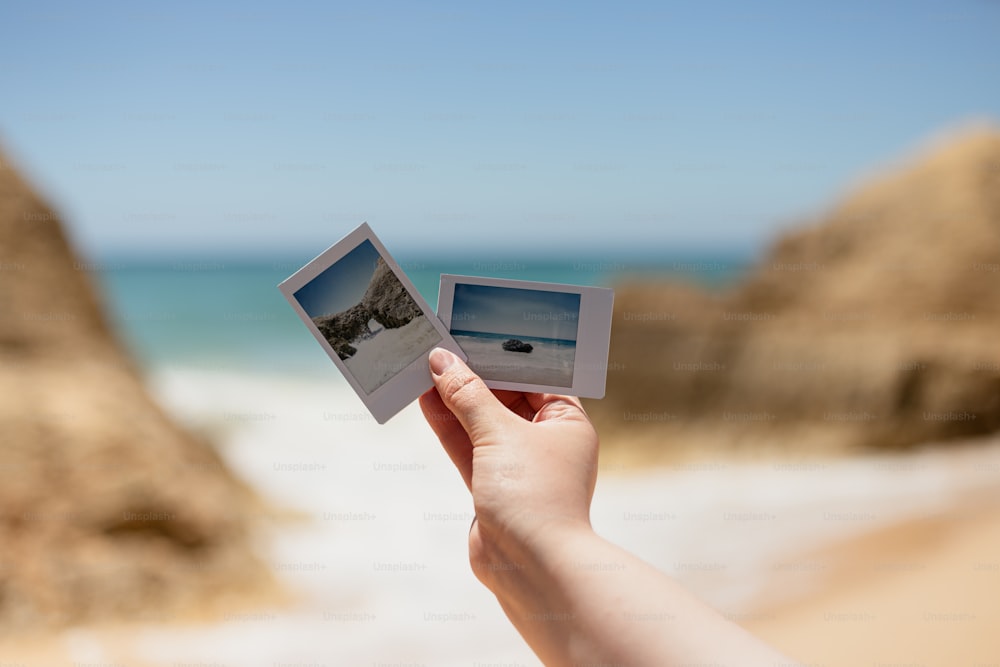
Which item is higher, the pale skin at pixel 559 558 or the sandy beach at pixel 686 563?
the pale skin at pixel 559 558

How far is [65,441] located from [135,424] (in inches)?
18.7

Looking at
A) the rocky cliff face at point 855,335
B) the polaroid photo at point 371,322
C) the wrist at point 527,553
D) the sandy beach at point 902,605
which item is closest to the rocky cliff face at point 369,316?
the polaroid photo at point 371,322

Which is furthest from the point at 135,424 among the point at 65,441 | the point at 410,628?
the point at 410,628

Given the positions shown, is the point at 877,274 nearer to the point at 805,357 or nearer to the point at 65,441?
the point at 805,357

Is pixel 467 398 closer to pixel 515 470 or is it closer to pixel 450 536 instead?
pixel 515 470

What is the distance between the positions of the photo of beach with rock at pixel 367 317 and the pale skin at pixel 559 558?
0.40ft

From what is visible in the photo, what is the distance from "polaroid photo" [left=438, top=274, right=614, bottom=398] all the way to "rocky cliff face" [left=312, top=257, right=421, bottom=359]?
0.10 m

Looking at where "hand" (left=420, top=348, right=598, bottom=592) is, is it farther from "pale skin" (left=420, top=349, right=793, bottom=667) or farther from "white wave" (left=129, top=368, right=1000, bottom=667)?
"white wave" (left=129, top=368, right=1000, bottom=667)

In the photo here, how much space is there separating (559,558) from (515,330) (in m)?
0.67

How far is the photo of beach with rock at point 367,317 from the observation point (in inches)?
75.3

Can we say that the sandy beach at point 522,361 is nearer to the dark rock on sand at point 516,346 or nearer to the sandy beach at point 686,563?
the dark rock on sand at point 516,346

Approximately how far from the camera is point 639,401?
34.2 ft

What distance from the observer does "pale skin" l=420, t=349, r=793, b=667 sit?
1.29 meters

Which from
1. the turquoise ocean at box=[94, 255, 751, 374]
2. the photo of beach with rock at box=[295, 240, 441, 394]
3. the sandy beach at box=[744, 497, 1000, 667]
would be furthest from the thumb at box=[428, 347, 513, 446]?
the turquoise ocean at box=[94, 255, 751, 374]
